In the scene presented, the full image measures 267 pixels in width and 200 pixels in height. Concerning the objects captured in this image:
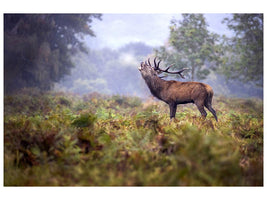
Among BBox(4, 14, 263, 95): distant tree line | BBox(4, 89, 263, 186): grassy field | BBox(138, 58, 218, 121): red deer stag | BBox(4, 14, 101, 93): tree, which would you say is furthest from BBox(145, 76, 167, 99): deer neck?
BBox(4, 14, 101, 93): tree

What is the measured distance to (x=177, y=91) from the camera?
709cm

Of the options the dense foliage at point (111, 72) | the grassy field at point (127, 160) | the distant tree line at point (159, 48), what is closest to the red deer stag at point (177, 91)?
the distant tree line at point (159, 48)

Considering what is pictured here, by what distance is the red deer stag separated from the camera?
692 centimetres

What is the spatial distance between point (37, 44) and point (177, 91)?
28.0ft

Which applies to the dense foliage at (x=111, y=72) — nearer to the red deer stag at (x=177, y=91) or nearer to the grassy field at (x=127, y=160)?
the red deer stag at (x=177, y=91)

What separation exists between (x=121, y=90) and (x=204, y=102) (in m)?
46.1

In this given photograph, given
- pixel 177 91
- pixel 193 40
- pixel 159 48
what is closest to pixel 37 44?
pixel 159 48

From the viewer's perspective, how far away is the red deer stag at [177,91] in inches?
273

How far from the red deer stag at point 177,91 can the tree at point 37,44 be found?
4704 mm

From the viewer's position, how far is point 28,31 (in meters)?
11.9

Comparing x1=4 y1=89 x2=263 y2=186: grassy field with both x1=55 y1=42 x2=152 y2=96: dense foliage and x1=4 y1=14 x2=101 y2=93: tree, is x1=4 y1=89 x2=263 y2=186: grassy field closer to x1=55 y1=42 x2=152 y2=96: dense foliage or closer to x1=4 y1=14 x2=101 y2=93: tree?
x1=4 y1=14 x2=101 y2=93: tree

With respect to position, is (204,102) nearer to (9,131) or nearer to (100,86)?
(9,131)

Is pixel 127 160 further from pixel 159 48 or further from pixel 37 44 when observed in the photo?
pixel 159 48

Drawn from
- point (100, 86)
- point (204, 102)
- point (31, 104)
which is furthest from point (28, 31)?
point (100, 86)
